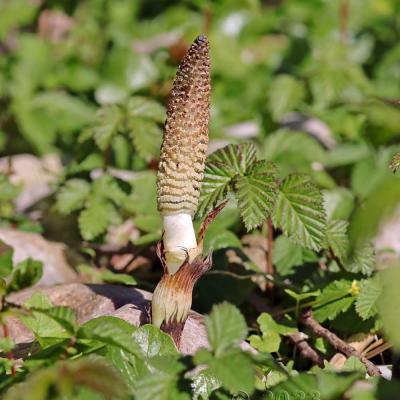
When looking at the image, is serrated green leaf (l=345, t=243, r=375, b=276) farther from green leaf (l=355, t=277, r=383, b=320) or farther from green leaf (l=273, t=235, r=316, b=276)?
green leaf (l=273, t=235, r=316, b=276)

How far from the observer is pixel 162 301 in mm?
2400

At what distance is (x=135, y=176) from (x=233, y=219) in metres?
0.95

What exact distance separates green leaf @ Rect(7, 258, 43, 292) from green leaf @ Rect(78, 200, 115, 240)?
337 mm

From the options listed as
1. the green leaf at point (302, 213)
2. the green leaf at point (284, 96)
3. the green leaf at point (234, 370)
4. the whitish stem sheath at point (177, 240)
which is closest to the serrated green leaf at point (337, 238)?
the green leaf at point (302, 213)

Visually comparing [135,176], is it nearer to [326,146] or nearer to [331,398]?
[326,146]

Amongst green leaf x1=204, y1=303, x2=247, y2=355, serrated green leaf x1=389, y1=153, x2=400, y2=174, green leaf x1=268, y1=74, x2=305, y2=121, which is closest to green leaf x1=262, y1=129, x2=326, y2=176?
green leaf x1=268, y1=74, x2=305, y2=121

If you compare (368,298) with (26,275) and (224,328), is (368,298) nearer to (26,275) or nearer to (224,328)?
(224,328)

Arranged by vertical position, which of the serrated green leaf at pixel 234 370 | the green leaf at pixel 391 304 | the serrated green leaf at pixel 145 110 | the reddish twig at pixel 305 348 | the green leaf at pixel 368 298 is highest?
the serrated green leaf at pixel 145 110

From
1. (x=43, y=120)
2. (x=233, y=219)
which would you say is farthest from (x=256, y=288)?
(x=43, y=120)

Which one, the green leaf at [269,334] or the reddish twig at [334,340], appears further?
the green leaf at [269,334]

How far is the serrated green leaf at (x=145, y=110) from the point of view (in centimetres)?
380

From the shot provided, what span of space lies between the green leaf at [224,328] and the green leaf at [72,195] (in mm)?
1861

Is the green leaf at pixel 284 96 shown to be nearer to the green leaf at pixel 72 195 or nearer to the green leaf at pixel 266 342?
the green leaf at pixel 72 195

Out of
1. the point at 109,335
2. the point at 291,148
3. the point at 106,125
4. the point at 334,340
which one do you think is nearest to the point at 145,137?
the point at 106,125
